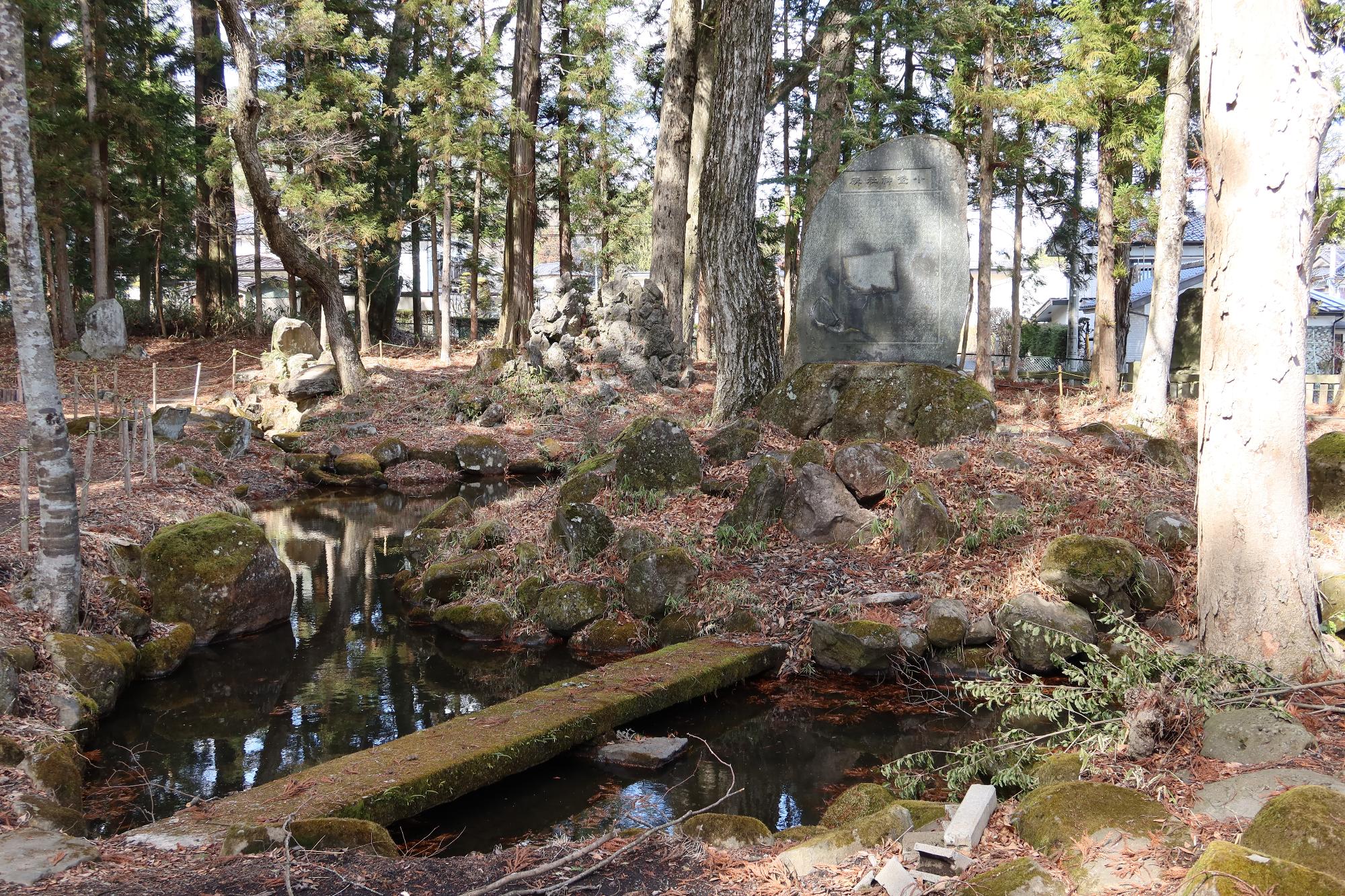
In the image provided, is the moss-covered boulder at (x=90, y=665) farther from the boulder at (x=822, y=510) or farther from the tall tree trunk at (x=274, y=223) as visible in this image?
the tall tree trunk at (x=274, y=223)

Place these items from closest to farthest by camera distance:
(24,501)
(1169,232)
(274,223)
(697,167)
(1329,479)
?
(24,501), (1329,479), (1169,232), (274,223), (697,167)

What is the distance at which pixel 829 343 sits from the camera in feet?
37.8

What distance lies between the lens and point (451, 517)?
1127 cm

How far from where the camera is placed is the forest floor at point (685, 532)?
13.4 feet

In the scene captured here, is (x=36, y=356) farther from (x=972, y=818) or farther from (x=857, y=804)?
(x=972, y=818)

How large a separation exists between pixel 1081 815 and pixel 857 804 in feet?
→ 4.43

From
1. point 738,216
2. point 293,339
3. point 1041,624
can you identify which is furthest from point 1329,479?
point 293,339

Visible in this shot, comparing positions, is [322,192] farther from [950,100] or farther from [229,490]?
[950,100]

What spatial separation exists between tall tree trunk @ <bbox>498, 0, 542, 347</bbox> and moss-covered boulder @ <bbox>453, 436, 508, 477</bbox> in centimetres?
698

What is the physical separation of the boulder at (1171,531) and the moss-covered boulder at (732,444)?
4191 mm

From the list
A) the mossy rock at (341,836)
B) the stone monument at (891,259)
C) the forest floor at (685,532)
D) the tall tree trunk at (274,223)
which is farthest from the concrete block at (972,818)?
the tall tree trunk at (274,223)

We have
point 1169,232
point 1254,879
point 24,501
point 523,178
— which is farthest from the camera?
point 523,178

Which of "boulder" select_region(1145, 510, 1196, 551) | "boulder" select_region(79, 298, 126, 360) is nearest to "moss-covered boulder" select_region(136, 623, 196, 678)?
"boulder" select_region(1145, 510, 1196, 551)

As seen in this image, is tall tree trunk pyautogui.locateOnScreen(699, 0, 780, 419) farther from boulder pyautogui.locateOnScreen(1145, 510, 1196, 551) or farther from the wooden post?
the wooden post
